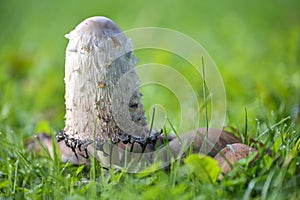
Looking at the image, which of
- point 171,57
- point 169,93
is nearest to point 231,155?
point 169,93

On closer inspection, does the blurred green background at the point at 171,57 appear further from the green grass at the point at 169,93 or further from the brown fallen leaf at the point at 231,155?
the brown fallen leaf at the point at 231,155

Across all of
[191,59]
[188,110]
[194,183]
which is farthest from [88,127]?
[191,59]

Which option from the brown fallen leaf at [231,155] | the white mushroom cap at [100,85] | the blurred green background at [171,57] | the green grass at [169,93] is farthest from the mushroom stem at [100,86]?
the blurred green background at [171,57]

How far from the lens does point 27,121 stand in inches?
147

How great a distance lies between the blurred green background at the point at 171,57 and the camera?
12.4ft

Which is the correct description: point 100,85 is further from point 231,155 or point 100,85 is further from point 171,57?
point 171,57

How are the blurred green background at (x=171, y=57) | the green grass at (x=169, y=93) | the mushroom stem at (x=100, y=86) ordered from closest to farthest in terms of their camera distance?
the green grass at (x=169, y=93) → the mushroom stem at (x=100, y=86) → the blurred green background at (x=171, y=57)

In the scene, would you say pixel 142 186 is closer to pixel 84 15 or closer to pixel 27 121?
pixel 27 121

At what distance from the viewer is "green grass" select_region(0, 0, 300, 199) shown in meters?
2.07

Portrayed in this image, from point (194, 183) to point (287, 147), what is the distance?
489mm

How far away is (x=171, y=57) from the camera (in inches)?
203

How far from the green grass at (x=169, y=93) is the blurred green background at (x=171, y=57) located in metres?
0.01

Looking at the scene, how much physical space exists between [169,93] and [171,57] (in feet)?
A: 2.80

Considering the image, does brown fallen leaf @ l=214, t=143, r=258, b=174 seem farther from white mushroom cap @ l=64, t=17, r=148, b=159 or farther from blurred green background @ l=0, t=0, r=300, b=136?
blurred green background @ l=0, t=0, r=300, b=136
